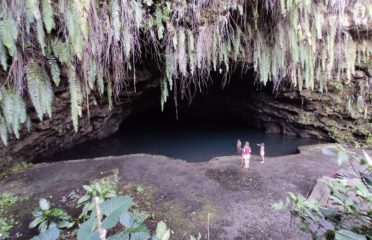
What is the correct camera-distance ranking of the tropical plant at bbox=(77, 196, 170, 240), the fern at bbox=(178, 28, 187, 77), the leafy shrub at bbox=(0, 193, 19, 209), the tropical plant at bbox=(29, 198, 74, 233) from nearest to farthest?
the tropical plant at bbox=(77, 196, 170, 240)
the tropical plant at bbox=(29, 198, 74, 233)
the leafy shrub at bbox=(0, 193, 19, 209)
the fern at bbox=(178, 28, 187, 77)

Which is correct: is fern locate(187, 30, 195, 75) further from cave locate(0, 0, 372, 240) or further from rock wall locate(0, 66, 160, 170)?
rock wall locate(0, 66, 160, 170)

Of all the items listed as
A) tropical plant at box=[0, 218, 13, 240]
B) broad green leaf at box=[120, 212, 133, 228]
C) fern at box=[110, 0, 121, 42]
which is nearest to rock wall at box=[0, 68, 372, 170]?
tropical plant at box=[0, 218, 13, 240]

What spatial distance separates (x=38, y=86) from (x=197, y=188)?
3354 millimetres

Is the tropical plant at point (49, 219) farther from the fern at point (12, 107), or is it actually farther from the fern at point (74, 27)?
the fern at point (74, 27)

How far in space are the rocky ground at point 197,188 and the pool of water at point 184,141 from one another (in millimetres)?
2295

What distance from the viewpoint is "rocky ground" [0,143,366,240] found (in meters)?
4.51

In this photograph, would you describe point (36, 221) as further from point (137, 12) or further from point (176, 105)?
point (176, 105)

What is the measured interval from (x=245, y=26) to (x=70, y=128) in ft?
19.2

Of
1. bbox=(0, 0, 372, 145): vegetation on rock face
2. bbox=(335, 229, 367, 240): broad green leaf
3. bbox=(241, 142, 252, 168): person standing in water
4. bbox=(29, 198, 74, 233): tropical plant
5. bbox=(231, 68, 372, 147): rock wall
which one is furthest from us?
bbox=(231, 68, 372, 147): rock wall

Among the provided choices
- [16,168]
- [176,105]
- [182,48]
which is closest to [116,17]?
[182,48]

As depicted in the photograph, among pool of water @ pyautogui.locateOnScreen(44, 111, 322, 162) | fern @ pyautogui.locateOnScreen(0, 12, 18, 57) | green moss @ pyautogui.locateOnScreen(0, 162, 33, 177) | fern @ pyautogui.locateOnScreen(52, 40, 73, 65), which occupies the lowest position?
pool of water @ pyautogui.locateOnScreen(44, 111, 322, 162)

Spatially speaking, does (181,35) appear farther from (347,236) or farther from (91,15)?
(347,236)

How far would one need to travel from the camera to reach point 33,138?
7297 mm

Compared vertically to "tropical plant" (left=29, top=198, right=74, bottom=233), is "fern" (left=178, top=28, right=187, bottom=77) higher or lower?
higher
